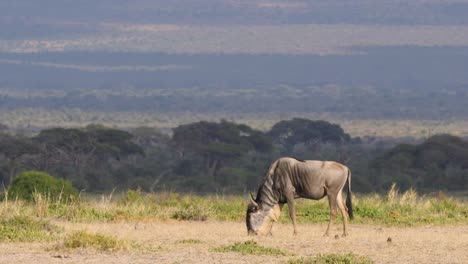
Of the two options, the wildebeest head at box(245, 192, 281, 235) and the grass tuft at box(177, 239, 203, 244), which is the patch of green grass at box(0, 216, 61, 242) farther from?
the wildebeest head at box(245, 192, 281, 235)

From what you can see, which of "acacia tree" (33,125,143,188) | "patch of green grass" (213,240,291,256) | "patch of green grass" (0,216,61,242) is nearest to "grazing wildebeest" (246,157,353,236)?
"patch of green grass" (213,240,291,256)

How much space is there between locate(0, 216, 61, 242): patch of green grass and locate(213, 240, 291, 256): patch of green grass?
221cm

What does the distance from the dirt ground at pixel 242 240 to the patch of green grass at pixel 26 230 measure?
37cm

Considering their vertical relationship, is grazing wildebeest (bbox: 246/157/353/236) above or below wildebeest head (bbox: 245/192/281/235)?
above

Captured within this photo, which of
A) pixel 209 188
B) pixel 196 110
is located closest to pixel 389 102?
pixel 196 110

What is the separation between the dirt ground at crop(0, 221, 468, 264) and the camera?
13.2 m

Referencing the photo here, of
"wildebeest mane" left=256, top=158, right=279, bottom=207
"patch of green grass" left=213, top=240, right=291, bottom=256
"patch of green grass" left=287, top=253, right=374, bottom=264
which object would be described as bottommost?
"patch of green grass" left=213, top=240, right=291, bottom=256

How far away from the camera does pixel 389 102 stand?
120m

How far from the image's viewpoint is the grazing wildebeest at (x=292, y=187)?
15.4 meters

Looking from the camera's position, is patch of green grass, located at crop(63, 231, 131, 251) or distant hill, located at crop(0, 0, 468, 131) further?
distant hill, located at crop(0, 0, 468, 131)

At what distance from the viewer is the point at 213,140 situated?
58062mm

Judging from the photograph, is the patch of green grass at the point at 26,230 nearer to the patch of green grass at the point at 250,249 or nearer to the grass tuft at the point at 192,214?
the patch of green grass at the point at 250,249

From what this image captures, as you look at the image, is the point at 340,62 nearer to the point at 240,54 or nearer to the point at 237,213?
the point at 240,54

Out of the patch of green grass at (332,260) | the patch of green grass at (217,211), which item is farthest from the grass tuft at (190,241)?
the patch of green grass at (217,211)
